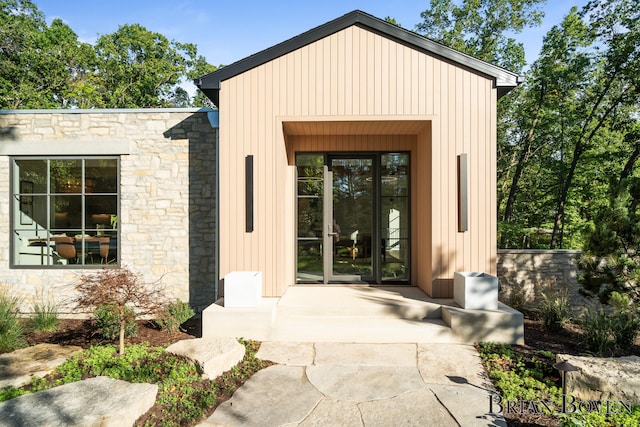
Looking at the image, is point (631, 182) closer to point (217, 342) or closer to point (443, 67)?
point (443, 67)

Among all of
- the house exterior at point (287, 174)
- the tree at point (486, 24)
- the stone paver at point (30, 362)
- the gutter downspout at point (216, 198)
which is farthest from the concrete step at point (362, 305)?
the tree at point (486, 24)

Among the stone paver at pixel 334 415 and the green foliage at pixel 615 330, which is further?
the green foliage at pixel 615 330

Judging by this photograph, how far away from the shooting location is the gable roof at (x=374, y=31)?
488 centimetres

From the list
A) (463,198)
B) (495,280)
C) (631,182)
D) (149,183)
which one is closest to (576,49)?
(631,182)

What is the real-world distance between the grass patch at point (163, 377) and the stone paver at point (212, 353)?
0.20 feet

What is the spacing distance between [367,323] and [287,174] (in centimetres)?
291

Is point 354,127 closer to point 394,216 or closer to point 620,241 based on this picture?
point 394,216

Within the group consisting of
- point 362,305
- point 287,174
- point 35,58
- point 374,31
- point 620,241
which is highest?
point 35,58

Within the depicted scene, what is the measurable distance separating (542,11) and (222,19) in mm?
13374

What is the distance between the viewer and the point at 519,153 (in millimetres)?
13430

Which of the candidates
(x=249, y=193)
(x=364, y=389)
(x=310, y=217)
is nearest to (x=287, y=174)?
(x=310, y=217)

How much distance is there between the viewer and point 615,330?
13.7ft

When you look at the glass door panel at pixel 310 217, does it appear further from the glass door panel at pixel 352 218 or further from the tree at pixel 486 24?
the tree at pixel 486 24

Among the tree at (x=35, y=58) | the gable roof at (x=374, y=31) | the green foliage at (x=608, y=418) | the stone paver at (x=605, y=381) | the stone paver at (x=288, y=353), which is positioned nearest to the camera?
the green foliage at (x=608, y=418)
